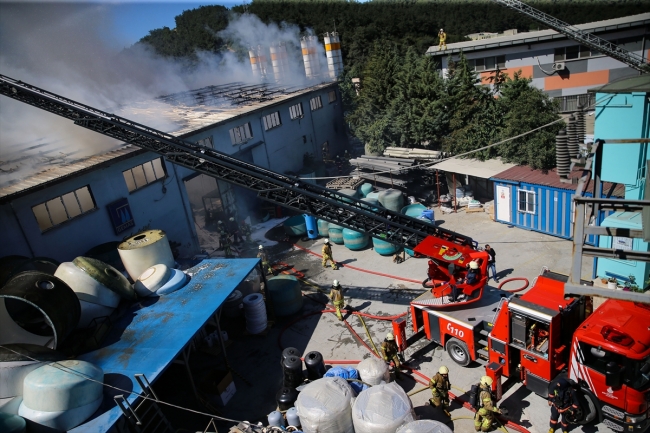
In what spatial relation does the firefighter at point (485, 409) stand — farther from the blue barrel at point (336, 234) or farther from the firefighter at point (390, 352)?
the blue barrel at point (336, 234)

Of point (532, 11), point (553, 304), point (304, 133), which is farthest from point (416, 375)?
point (532, 11)

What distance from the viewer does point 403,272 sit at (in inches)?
613

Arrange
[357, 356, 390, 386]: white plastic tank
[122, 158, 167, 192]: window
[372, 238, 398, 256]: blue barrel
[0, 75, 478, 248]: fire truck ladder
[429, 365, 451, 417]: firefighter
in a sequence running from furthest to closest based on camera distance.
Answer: [122, 158, 167, 192]: window → [372, 238, 398, 256]: blue barrel → [0, 75, 478, 248]: fire truck ladder → [357, 356, 390, 386]: white plastic tank → [429, 365, 451, 417]: firefighter

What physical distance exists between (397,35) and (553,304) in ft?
173

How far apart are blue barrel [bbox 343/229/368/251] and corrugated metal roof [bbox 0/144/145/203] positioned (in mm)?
8703

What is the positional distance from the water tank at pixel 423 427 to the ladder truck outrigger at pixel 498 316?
2278 mm

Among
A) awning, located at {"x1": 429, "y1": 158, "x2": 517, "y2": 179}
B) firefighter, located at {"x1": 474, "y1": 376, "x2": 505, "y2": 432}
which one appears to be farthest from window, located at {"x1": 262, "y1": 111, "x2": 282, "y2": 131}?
firefighter, located at {"x1": 474, "y1": 376, "x2": 505, "y2": 432}

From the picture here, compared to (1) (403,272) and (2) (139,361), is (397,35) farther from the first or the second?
(2) (139,361)

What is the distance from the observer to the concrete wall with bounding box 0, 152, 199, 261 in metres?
13.0

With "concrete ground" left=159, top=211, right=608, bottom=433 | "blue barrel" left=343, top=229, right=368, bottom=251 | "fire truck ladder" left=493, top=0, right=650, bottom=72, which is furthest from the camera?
"fire truck ladder" left=493, top=0, right=650, bottom=72

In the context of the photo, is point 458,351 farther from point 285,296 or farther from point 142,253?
point 142,253

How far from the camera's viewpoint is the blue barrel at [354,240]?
1739 centimetres

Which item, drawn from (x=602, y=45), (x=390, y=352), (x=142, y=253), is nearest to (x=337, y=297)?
(x=390, y=352)

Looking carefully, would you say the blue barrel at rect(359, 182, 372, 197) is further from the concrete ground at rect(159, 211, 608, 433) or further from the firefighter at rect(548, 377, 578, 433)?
the firefighter at rect(548, 377, 578, 433)
